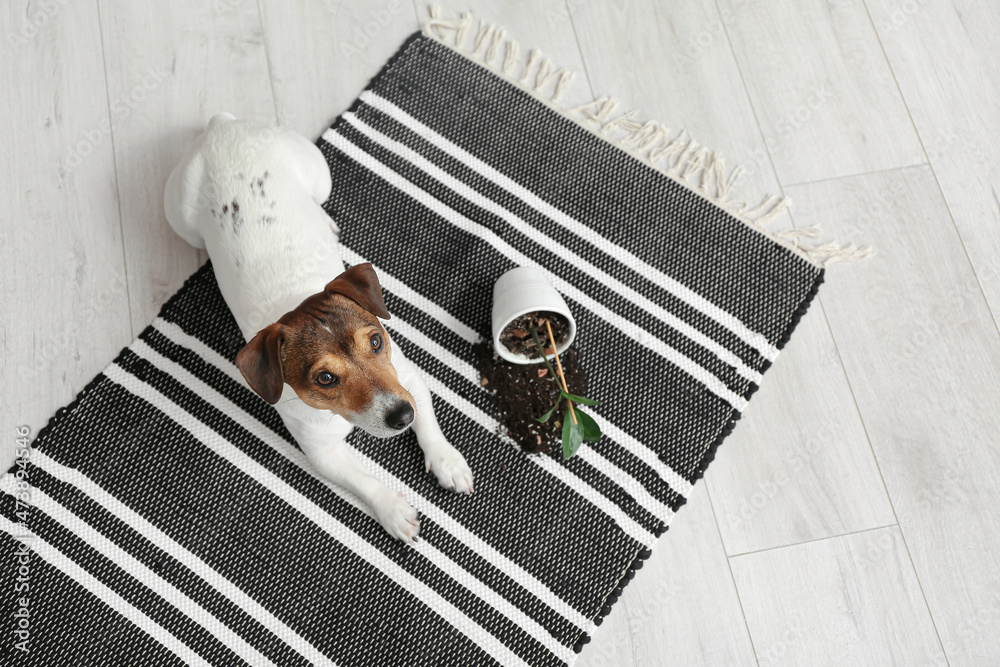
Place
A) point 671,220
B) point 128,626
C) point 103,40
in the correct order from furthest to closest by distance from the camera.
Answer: point 103,40 → point 671,220 → point 128,626

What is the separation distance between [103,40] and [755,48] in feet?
7.94

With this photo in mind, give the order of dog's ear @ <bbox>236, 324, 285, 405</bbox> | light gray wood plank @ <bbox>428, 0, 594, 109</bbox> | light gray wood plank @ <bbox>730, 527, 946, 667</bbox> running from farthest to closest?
light gray wood plank @ <bbox>428, 0, 594, 109</bbox> < light gray wood plank @ <bbox>730, 527, 946, 667</bbox> < dog's ear @ <bbox>236, 324, 285, 405</bbox>

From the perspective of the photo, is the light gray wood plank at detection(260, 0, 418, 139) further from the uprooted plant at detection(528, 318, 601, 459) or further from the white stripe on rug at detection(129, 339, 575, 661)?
the uprooted plant at detection(528, 318, 601, 459)

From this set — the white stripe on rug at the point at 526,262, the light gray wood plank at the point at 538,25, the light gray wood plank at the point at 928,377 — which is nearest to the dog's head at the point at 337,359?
the white stripe on rug at the point at 526,262

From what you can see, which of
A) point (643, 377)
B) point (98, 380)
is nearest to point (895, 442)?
point (643, 377)

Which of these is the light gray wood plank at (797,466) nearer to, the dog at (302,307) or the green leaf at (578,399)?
the green leaf at (578,399)

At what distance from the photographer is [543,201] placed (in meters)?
2.33

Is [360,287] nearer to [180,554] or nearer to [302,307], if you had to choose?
[302,307]

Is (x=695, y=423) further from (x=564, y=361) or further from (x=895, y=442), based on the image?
(x=895, y=442)

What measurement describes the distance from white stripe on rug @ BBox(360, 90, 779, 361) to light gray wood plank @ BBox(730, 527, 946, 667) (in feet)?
2.07

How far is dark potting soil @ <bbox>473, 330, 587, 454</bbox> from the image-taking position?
2074mm

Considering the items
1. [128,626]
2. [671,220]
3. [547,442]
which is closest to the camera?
[128,626]

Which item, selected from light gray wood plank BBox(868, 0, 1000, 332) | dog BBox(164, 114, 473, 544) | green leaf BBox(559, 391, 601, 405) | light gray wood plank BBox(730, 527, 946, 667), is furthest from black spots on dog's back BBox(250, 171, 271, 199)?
light gray wood plank BBox(868, 0, 1000, 332)

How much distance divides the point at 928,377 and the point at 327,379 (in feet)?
6.38
